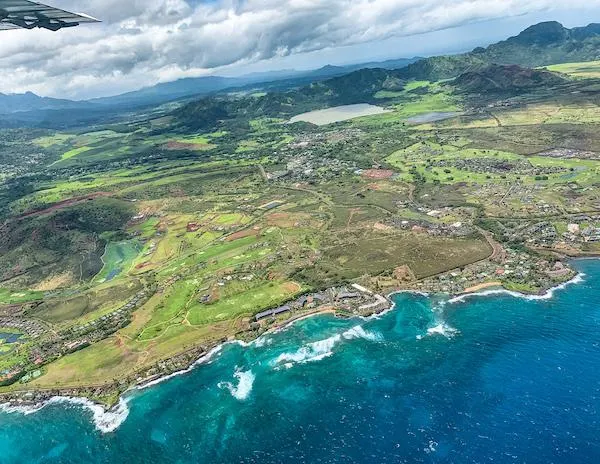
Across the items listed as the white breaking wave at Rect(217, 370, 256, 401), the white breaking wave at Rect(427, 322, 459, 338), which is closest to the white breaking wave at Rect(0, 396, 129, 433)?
the white breaking wave at Rect(217, 370, 256, 401)

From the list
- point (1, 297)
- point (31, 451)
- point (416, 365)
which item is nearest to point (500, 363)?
point (416, 365)

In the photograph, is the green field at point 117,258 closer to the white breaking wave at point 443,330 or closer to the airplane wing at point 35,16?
the white breaking wave at point 443,330

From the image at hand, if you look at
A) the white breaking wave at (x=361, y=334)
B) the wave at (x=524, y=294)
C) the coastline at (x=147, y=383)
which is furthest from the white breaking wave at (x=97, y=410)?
the wave at (x=524, y=294)

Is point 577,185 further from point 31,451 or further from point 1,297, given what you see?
point 1,297

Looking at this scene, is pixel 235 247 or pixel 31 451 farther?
pixel 235 247

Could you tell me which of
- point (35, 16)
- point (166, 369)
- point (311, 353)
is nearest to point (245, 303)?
point (311, 353)
